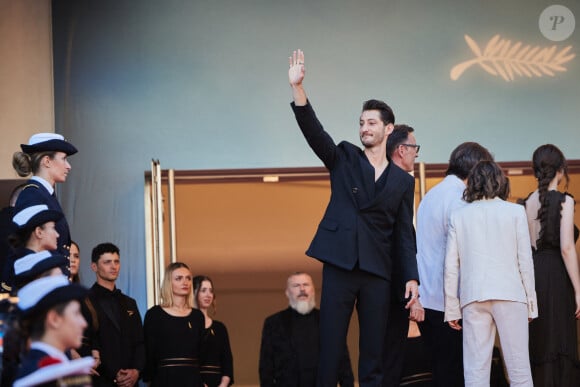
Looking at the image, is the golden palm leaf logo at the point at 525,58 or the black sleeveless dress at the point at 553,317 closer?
the black sleeveless dress at the point at 553,317

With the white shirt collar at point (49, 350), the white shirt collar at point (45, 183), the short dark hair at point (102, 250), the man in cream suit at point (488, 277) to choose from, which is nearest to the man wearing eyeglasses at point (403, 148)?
the man in cream suit at point (488, 277)

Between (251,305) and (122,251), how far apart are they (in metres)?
4.19

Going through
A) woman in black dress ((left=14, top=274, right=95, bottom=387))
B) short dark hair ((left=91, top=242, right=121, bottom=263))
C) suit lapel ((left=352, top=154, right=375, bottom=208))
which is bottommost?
woman in black dress ((left=14, top=274, right=95, bottom=387))

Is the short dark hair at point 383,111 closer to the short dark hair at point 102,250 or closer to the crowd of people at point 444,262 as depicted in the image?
the crowd of people at point 444,262

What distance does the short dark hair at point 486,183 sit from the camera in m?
6.39

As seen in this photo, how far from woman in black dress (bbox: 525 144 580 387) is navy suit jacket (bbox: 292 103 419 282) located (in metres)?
1.72

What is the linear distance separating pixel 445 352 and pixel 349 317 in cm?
128

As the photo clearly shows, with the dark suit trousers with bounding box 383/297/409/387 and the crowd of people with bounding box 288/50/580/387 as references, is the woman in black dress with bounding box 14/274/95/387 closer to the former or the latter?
the crowd of people with bounding box 288/50/580/387

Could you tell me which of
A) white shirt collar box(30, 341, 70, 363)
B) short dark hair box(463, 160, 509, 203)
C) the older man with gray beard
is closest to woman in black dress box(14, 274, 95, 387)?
white shirt collar box(30, 341, 70, 363)

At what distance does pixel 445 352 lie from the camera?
6641 millimetres

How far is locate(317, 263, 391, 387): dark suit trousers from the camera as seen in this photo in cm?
548

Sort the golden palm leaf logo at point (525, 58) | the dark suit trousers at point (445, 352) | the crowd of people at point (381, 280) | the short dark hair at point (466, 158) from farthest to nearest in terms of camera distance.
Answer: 1. the golden palm leaf logo at point (525, 58)
2. the short dark hair at point (466, 158)
3. the dark suit trousers at point (445, 352)
4. the crowd of people at point (381, 280)

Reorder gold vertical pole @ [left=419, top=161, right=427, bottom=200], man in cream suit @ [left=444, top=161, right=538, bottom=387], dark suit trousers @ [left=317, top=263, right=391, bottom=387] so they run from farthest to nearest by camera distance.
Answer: gold vertical pole @ [left=419, top=161, right=427, bottom=200] < man in cream suit @ [left=444, top=161, right=538, bottom=387] < dark suit trousers @ [left=317, top=263, right=391, bottom=387]

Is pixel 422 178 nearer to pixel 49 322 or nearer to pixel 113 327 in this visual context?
pixel 113 327
